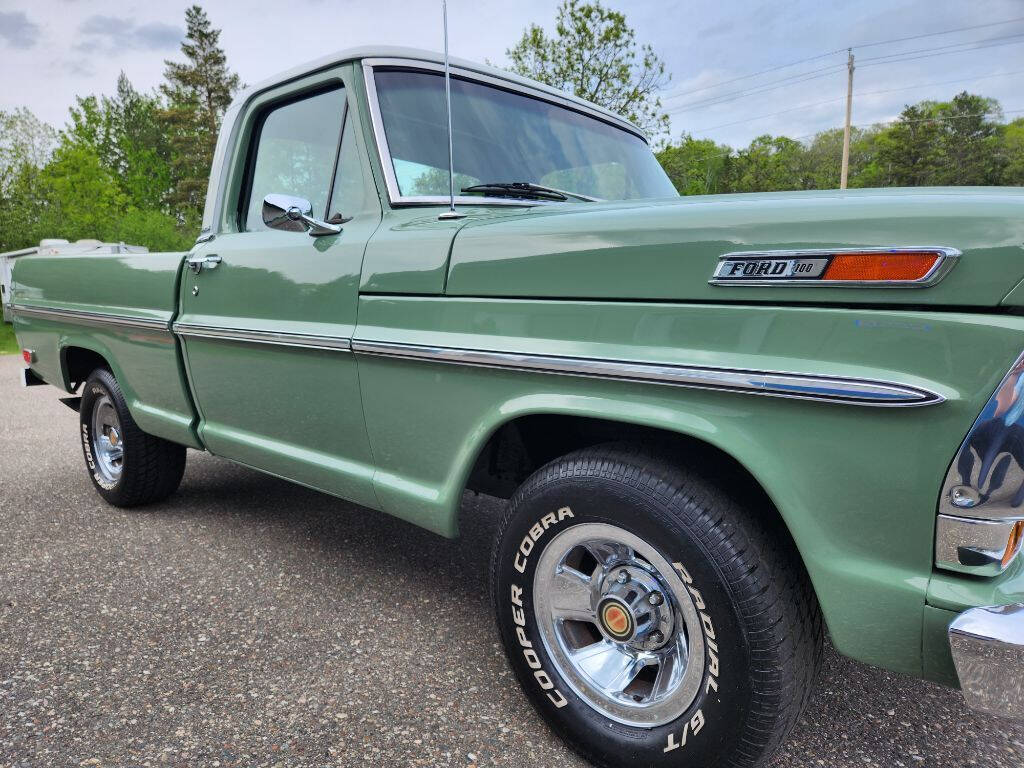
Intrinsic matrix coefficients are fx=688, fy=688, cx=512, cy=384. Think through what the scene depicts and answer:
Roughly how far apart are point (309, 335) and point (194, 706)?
3.88 feet

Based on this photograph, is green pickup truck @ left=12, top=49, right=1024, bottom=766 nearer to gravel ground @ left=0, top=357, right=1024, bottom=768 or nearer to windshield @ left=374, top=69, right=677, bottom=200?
windshield @ left=374, top=69, right=677, bottom=200

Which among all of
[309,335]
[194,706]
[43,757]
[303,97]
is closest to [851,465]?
[309,335]

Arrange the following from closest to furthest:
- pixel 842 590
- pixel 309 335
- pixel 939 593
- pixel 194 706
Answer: pixel 939 593 < pixel 842 590 < pixel 194 706 < pixel 309 335

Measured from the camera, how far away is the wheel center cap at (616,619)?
1.71m

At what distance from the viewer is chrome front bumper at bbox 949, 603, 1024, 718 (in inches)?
45.6

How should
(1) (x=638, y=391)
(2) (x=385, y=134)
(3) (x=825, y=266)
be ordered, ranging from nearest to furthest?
(3) (x=825, y=266) < (1) (x=638, y=391) < (2) (x=385, y=134)

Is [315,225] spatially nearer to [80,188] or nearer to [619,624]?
[619,624]

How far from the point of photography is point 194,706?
202cm

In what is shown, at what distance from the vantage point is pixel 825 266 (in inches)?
51.8

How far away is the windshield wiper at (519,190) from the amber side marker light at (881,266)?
52.8 inches

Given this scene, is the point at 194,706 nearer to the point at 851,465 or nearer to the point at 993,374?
the point at 851,465

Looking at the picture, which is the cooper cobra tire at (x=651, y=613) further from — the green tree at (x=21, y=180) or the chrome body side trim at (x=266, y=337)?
the green tree at (x=21, y=180)

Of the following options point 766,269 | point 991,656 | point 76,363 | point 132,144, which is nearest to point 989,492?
point 991,656

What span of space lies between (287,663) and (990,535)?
199 cm
